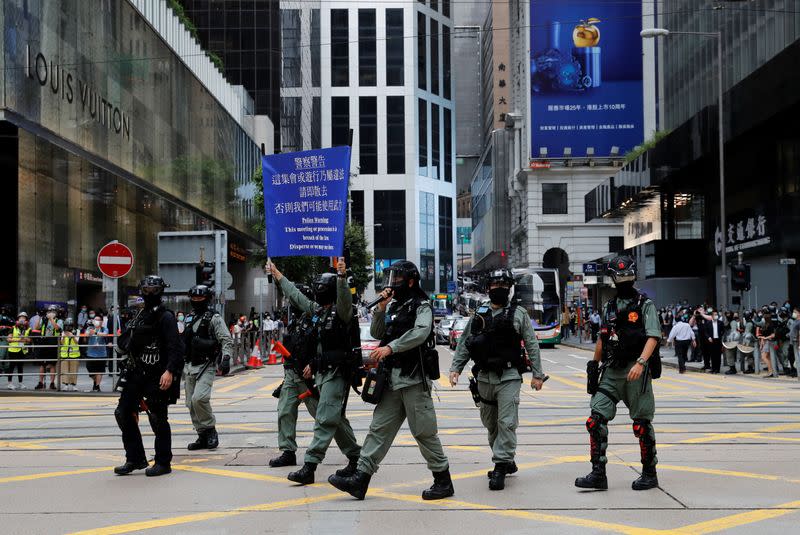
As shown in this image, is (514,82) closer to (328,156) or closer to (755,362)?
(755,362)

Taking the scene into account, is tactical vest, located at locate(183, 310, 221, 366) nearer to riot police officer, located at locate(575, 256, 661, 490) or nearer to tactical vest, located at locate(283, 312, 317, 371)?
tactical vest, located at locate(283, 312, 317, 371)

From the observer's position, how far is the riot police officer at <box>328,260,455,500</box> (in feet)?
23.0

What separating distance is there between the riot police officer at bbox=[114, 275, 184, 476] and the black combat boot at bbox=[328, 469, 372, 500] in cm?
191

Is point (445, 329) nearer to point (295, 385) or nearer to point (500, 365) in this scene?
point (295, 385)

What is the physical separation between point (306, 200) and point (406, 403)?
5.38 meters

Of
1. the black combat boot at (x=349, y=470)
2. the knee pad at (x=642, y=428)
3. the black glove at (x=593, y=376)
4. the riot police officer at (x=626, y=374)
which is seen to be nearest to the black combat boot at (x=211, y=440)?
the black combat boot at (x=349, y=470)

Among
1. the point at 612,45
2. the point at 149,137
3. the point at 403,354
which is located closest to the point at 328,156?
the point at 403,354

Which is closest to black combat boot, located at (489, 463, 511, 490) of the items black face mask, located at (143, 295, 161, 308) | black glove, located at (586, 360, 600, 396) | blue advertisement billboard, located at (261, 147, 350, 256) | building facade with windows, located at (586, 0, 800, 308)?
black glove, located at (586, 360, 600, 396)

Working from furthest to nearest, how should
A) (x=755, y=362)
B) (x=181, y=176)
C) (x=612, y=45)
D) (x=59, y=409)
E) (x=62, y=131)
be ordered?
1. (x=612, y=45)
2. (x=181, y=176)
3. (x=62, y=131)
4. (x=755, y=362)
5. (x=59, y=409)

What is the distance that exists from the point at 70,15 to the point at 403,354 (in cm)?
2432

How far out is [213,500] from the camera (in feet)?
23.3

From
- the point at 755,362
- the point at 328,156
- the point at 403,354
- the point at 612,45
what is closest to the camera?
the point at 403,354

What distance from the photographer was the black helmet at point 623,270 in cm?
748

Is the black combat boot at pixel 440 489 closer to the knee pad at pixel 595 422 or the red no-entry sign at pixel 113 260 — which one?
the knee pad at pixel 595 422
